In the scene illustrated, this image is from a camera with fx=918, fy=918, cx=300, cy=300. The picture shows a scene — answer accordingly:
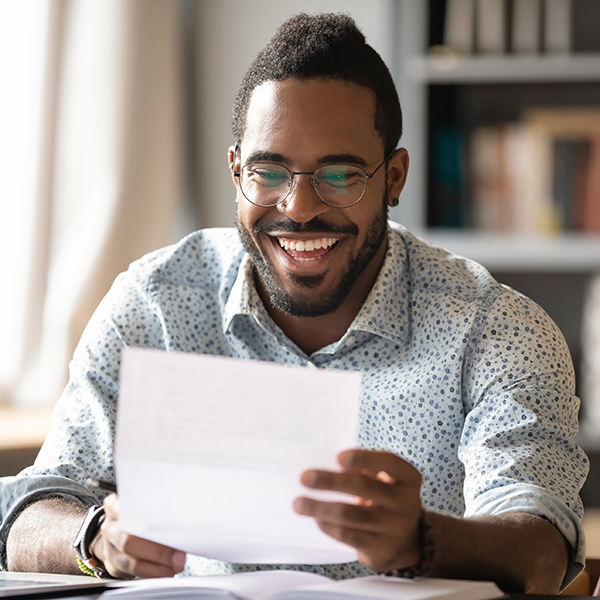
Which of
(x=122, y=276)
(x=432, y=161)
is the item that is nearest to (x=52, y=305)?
(x=122, y=276)

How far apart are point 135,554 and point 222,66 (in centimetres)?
194

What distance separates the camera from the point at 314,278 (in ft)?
4.29

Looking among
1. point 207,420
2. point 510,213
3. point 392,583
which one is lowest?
point 392,583

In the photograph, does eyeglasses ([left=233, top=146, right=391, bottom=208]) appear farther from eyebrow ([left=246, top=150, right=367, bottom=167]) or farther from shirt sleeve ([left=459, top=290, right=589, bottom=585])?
shirt sleeve ([left=459, top=290, right=589, bottom=585])

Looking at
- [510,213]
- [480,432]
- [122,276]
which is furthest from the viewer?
[510,213]

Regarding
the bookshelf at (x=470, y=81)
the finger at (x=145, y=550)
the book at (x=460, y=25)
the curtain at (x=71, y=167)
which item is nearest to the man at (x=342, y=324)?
the finger at (x=145, y=550)

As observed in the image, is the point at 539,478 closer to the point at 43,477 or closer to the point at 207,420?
the point at 207,420

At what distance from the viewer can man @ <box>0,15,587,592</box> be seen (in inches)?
43.6

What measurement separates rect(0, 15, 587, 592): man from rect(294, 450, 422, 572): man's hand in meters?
0.22

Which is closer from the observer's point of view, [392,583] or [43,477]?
[392,583]

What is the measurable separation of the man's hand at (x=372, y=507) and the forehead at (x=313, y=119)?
552mm

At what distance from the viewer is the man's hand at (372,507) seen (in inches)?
29.9

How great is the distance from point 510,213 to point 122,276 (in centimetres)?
134

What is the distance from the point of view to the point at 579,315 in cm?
274
